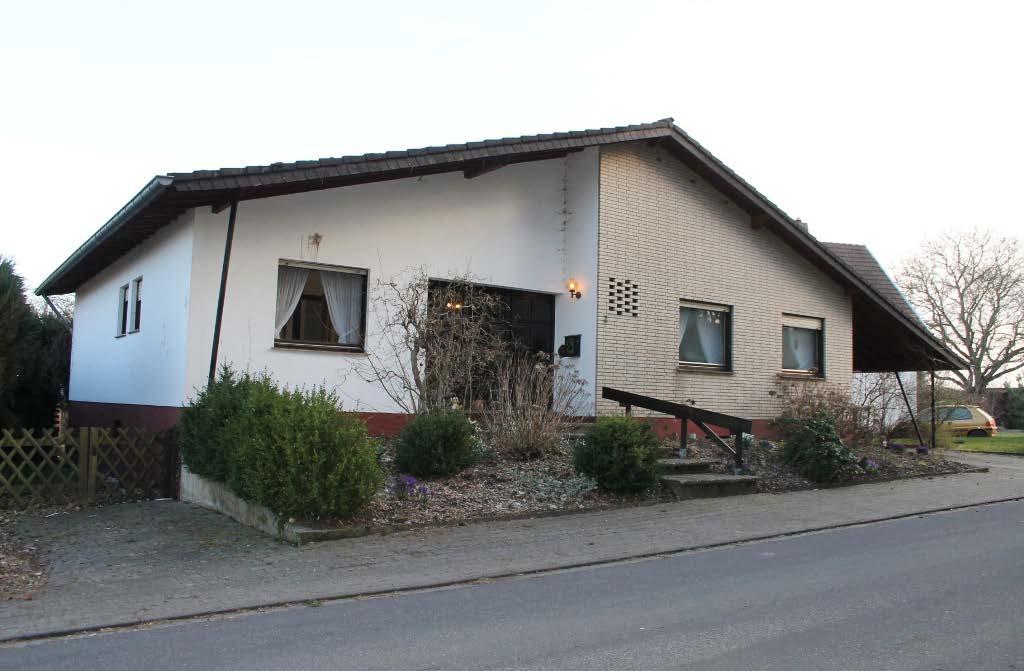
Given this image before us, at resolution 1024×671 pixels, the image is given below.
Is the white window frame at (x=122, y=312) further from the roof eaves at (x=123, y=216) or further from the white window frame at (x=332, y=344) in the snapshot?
the white window frame at (x=332, y=344)

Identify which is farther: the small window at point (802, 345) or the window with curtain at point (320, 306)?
the small window at point (802, 345)

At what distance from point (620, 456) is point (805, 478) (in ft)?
12.2

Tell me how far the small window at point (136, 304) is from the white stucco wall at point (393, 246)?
3.24 meters

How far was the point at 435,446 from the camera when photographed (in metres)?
10.8

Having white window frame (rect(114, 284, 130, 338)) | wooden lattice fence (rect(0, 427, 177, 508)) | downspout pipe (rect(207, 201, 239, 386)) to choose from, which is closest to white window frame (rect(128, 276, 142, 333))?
white window frame (rect(114, 284, 130, 338))

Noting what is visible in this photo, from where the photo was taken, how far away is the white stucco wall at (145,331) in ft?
40.9

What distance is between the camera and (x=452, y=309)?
43.5 ft

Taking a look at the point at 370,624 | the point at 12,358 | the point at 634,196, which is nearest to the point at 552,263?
the point at 634,196

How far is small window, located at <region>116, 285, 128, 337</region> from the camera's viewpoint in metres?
16.0

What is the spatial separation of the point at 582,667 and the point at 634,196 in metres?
11.7

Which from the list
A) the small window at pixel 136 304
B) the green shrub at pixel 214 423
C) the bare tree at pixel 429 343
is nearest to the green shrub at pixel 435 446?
the bare tree at pixel 429 343

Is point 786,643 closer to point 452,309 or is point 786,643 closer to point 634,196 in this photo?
point 452,309

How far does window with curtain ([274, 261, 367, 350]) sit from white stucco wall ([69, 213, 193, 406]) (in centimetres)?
137

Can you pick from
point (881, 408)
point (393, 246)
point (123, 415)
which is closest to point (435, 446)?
point (393, 246)
